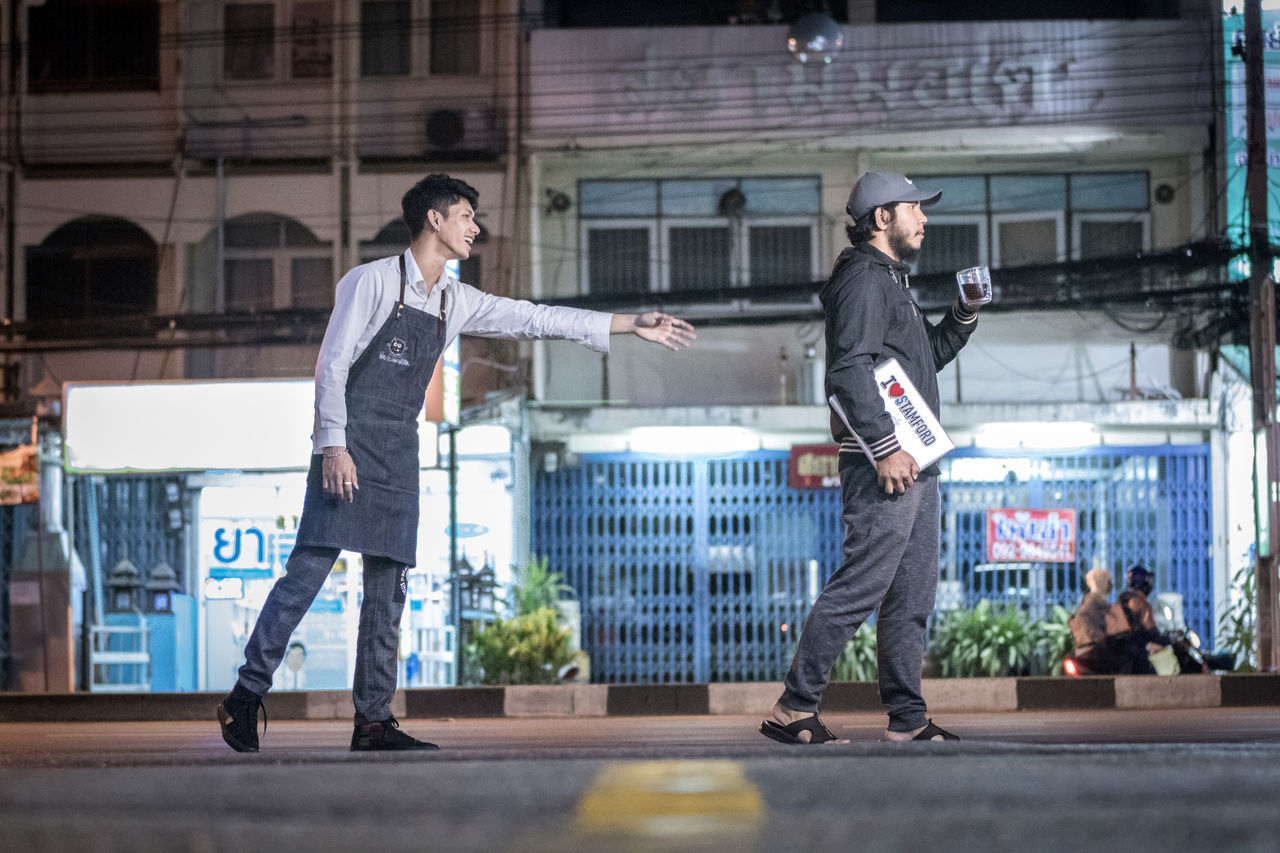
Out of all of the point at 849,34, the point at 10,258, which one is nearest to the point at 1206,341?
the point at 849,34

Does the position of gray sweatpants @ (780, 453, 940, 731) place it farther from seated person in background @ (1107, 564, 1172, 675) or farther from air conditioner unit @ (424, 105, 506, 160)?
air conditioner unit @ (424, 105, 506, 160)

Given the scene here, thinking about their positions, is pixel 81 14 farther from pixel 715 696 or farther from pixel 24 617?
pixel 715 696

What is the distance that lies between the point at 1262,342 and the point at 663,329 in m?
8.73

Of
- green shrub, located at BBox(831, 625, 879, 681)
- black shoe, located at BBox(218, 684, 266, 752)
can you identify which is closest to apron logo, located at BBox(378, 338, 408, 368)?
black shoe, located at BBox(218, 684, 266, 752)

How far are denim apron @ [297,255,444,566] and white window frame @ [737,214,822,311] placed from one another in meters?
13.1

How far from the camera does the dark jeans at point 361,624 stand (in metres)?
4.00

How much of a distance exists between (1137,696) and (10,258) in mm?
13773

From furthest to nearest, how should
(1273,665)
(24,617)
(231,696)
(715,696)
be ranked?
(24,617)
(1273,665)
(715,696)
(231,696)

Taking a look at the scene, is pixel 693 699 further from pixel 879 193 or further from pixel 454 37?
pixel 454 37

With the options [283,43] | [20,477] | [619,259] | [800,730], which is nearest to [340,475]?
[800,730]

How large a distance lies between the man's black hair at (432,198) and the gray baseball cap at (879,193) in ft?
3.82

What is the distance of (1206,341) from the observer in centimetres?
1589

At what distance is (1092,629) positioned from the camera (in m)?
11.7

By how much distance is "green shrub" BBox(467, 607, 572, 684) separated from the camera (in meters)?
11.8
